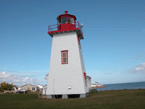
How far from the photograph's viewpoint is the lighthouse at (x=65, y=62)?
19.6m

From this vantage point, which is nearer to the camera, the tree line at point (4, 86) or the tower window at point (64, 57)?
A: the tower window at point (64, 57)

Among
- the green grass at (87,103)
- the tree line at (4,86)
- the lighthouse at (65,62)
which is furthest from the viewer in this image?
the tree line at (4,86)

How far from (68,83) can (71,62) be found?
3149 millimetres

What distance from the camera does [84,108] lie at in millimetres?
10992

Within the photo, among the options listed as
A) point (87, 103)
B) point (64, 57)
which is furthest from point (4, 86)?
point (87, 103)

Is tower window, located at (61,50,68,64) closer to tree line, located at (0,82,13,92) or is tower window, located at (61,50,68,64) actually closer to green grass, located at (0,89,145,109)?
green grass, located at (0,89,145,109)

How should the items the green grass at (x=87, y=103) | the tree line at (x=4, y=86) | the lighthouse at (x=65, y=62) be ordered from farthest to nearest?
1. the tree line at (x=4, y=86)
2. the lighthouse at (x=65, y=62)
3. the green grass at (x=87, y=103)

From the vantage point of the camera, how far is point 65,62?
67.5ft

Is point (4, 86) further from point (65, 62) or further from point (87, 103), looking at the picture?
point (87, 103)

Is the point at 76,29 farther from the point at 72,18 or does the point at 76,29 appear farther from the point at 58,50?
the point at 58,50

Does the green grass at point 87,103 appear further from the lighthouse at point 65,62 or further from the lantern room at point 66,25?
the lantern room at point 66,25

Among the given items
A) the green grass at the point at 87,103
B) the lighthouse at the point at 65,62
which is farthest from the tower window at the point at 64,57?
the green grass at the point at 87,103

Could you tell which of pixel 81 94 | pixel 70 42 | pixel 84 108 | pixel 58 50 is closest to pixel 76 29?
pixel 70 42

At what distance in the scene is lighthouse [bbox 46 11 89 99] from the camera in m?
19.6
